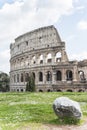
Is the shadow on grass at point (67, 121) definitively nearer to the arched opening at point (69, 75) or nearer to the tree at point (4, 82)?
the arched opening at point (69, 75)

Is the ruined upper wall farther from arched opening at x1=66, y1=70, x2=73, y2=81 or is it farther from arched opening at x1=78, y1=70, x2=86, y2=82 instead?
arched opening at x1=78, y1=70, x2=86, y2=82

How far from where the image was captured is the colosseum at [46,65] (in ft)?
204

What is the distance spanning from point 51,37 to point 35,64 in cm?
733

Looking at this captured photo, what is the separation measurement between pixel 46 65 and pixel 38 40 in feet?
24.2

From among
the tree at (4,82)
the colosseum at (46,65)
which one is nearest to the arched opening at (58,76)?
the colosseum at (46,65)

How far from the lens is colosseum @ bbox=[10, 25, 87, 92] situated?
62.3 meters

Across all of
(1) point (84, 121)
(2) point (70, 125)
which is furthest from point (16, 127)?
(1) point (84, 121)

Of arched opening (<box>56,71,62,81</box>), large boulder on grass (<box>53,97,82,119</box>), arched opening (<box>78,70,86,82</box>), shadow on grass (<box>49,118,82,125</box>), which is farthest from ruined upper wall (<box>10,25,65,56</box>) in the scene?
large boulder on grass (<box>53,97,82,119</box>)

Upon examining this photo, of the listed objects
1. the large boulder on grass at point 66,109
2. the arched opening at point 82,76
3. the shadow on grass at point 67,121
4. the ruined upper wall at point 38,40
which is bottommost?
the shadow on grass at point 67,121

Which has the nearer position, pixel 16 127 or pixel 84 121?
pixel 16 127

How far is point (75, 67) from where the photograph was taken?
62.2m

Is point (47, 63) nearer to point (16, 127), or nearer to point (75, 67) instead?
point (75, 67)

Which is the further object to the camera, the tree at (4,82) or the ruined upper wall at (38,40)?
the tree at (4,82)

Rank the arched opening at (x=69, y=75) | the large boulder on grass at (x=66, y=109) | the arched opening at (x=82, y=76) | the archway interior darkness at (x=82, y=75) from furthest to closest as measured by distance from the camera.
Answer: the arched opening at (x=69, y=75), the archway interior darkness at (x=82, y=75), the arched opening at (x=82, y=76), the large boulder on grass at (x=66, y=109)
